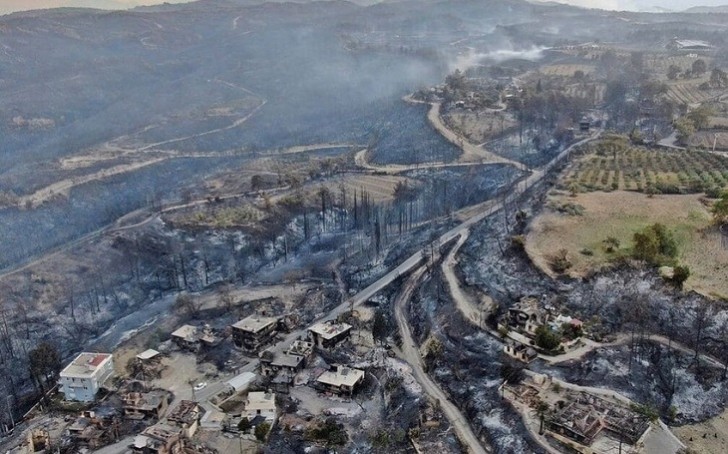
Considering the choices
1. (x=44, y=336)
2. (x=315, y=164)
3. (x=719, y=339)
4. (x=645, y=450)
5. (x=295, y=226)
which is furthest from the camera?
(x=315, y=164)

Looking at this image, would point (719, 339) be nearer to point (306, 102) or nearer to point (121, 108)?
point (306, 102)

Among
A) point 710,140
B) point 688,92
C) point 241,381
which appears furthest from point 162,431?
point 688,92

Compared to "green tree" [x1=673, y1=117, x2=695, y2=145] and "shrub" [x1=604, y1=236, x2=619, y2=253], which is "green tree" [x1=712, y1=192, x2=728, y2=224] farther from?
"green tree" [x1=673, y1=117, x2=695, y2=145]

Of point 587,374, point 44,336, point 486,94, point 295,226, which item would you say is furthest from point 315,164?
point 587,374

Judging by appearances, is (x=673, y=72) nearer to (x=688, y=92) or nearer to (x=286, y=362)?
(x=688, y=92)

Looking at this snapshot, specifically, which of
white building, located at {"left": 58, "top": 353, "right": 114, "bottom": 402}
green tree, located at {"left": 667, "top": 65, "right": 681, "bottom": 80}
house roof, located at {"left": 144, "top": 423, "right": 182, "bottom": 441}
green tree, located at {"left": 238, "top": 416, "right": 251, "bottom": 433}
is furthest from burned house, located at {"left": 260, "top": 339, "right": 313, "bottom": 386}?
green tree, located at {"left": 667, "top": 65, "right": 681, "bottom": 80}
